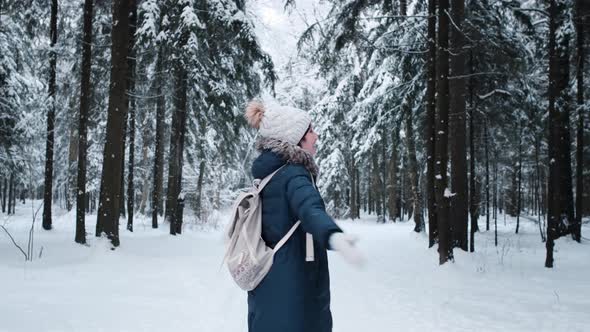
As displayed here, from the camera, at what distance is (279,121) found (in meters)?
2.66

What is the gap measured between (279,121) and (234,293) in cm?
553

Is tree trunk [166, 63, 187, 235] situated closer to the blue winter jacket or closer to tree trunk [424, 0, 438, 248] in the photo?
tree trunk [424, 0, 438, 248]

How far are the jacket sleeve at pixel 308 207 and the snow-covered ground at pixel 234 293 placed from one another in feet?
11.7

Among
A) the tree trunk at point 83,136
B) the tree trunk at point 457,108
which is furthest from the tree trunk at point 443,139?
the tree trunk at point 83,136

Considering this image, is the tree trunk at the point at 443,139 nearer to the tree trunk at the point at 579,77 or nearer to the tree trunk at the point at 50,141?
the tree trunk at the point at 579,77

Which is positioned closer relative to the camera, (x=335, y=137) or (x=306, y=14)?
(x=306, y=14)

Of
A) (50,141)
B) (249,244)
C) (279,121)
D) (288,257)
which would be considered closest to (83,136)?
(50,141)

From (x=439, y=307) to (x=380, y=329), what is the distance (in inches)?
62.8

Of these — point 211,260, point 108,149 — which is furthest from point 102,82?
point 211,260

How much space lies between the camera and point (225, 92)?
17.8m

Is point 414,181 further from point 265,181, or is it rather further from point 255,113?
point 265,181

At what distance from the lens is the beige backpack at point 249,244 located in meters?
2.45

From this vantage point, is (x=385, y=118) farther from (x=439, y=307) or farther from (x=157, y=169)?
(x=439, y=307)

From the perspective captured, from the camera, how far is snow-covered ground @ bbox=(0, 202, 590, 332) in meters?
5.53
